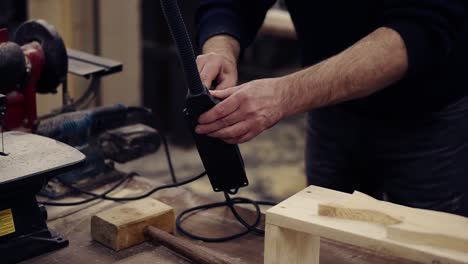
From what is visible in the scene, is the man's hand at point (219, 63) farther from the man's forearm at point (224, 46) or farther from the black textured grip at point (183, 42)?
the black textured grip at point (183, 42)

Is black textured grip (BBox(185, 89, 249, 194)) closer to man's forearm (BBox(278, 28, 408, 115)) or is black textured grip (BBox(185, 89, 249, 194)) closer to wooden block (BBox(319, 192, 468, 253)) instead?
man's forearm (BBox(278, 28, 408, 115))

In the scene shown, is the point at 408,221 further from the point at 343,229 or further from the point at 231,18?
the point at 231,18

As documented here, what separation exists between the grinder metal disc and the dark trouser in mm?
644

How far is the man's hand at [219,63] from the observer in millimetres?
1403

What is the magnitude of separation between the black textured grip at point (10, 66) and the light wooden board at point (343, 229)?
2.18ft

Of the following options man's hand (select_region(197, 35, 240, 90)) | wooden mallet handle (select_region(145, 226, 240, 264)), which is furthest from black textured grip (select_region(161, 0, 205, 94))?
wooden mallet handle (select_region(145, 226, 240, 264))

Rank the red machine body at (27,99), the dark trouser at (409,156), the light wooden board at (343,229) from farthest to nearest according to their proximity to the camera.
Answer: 1. the dark trouser at (409,156)
2. the red machine body at (27,99)
3. the light wooden board at (343,229)

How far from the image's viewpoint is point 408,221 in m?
1.01

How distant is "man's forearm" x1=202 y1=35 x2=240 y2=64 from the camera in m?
1.54

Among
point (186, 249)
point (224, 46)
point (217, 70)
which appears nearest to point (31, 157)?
point (186, 249)

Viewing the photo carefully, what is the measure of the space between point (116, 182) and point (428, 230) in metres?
0.83

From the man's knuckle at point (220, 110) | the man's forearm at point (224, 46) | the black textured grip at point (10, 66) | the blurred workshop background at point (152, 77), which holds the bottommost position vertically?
the blurred workshop background at point (152, 77)

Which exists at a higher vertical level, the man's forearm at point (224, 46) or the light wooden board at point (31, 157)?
the man's forearm at point (224, 46)

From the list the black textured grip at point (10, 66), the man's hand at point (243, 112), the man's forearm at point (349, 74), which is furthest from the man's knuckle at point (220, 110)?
the black textured grip at point (10, 66)
